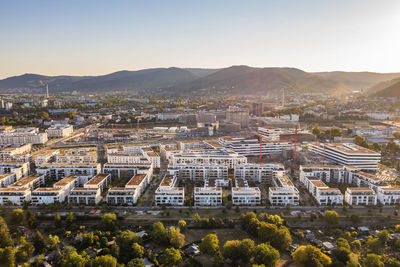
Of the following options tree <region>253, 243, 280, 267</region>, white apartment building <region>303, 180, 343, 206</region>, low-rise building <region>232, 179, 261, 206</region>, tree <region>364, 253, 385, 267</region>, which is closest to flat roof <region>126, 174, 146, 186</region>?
low-rise building <region>232, 179, 261, 206</region>

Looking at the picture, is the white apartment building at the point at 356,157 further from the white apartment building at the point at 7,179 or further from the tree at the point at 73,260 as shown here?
the white apartment building at the point at 7,179

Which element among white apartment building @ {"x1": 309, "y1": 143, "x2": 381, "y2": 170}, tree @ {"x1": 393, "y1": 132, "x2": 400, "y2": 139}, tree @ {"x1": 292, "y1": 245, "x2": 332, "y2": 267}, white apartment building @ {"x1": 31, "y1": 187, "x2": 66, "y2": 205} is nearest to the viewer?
tree @ {"x1": 292, "y1": 245, "x2": 332, "y2": 267}

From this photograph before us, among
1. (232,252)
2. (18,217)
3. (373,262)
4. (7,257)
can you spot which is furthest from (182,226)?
(18,217)

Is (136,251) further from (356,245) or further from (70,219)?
(356,245)

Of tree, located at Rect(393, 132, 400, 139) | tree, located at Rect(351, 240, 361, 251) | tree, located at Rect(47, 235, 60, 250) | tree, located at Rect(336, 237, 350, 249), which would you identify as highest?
tree, located at Rect(393, 132, 400, 139)

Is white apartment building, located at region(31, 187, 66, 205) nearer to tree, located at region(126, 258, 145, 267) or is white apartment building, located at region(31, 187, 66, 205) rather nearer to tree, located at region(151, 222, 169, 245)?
tree, located at region(151, 222, 169, 245)

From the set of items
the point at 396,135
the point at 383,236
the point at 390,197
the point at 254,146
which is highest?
the point at 254,146
